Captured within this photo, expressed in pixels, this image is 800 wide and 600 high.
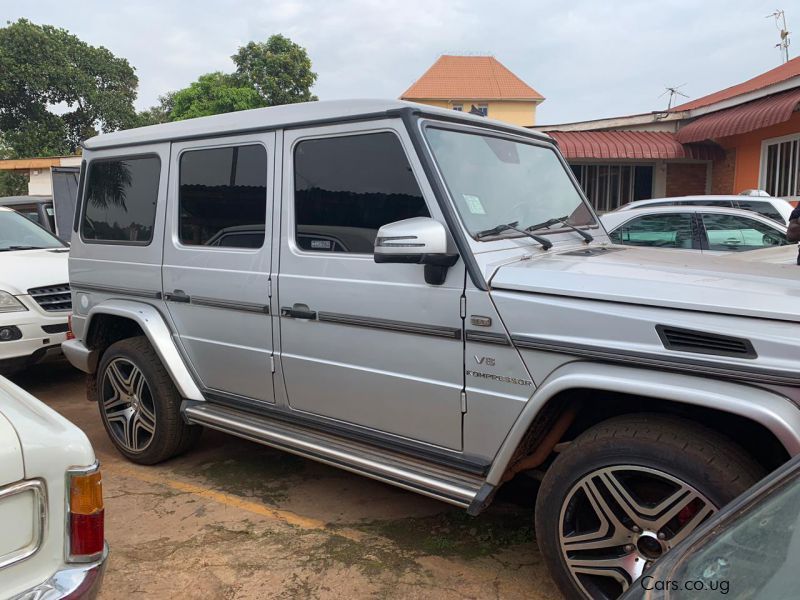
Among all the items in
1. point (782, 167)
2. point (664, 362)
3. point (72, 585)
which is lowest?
point (72, 585)

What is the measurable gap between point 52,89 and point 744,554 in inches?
1594

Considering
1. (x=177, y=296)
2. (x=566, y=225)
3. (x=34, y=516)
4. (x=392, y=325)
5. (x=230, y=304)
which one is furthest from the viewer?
(x=177, y=296)

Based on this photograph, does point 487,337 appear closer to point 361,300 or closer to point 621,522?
point 361,300

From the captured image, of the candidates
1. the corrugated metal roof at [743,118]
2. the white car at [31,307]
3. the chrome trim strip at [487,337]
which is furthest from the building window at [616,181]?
the chrome trim strip at [487,337]

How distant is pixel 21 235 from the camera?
23.6 feet

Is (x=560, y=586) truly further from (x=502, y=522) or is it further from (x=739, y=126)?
(x=739, y=126)

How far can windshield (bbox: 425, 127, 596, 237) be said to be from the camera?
3.02m

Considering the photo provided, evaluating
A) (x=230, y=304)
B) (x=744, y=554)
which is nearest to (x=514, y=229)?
(x=230, y=304)

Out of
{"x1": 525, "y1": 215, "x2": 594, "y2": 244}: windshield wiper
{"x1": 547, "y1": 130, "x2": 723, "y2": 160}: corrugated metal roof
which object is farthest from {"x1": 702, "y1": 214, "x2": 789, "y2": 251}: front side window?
{"x1": 547, "y1": 130, "x2": 723, "y2": 160}: corrugated metal roof

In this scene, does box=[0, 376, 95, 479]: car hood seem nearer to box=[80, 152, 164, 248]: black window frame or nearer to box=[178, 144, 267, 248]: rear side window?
box=[178, 144, 267, 248]: rear side window

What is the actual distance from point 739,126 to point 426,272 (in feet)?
40.4

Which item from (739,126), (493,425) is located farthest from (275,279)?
(739,126)

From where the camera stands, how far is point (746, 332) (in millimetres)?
2123

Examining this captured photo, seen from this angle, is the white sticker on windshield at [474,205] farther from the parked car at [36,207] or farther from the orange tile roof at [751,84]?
the orange tile roof at [751,84]
